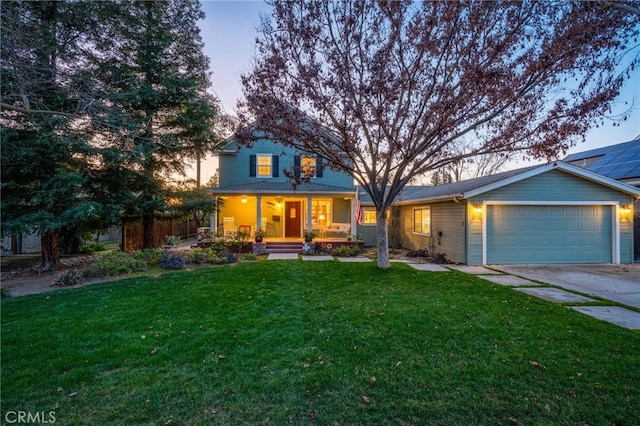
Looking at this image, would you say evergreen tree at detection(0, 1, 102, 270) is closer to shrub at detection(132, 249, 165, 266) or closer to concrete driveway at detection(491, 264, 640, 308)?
shrub at detection(132, 249, 165, 266)

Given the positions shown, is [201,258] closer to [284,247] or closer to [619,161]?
[284,247]

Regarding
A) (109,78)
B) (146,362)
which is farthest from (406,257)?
(109,78)

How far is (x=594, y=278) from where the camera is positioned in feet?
25.1

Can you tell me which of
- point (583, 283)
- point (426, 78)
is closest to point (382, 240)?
point (426, 78)

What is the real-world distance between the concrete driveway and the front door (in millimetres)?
8758

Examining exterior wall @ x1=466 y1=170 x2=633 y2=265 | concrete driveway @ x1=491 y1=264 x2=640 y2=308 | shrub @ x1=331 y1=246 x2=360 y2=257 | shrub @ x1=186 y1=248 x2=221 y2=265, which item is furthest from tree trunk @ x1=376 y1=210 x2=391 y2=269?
shrub @ x1=186 y1=248 x2=221 y2=265

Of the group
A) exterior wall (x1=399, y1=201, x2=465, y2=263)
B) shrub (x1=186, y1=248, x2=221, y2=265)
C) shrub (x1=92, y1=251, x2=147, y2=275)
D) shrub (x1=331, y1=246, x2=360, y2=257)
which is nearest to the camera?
shrub (x1=92, y1=251, x2=147, y2=275)

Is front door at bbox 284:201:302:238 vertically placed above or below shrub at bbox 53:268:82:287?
above

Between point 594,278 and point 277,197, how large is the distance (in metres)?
11.8

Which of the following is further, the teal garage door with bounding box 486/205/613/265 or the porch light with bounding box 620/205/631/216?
the porch light with bounding box 620/205/631/216

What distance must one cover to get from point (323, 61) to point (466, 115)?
3867mm

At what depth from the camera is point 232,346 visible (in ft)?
11.8

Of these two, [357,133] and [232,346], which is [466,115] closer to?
[357,133]

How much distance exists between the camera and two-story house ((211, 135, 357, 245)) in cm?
1355
